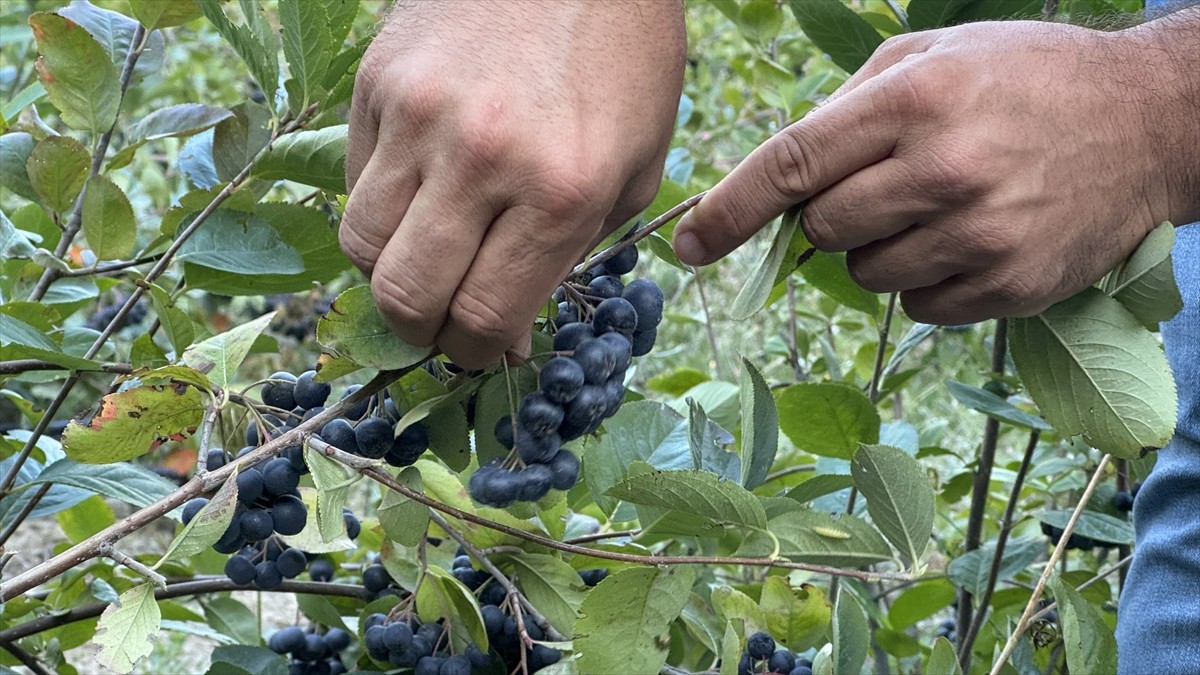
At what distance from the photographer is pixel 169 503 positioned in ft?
2.56

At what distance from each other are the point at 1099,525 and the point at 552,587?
2.94 ft

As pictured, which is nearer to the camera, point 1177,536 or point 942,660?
point 942,660

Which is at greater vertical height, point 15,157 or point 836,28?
point 836,28

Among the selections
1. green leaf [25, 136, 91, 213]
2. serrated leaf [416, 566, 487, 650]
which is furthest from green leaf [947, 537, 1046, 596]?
green leaf [25, 136, 91, 213]

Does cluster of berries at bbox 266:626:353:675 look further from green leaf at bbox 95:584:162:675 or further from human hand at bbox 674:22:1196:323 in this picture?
human hand at bbox 674:22:1196:323

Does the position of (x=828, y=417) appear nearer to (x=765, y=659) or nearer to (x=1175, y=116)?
(x=765, y=659)

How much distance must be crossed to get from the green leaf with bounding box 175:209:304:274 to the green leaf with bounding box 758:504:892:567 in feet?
1.87

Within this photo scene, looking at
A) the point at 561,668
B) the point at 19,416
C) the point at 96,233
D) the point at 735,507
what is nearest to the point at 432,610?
the point at 561,668

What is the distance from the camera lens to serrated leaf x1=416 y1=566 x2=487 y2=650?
3.40 feet

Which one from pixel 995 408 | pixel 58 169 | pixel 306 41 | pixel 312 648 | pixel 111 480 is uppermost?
pixel 306 41

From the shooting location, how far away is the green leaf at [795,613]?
115cm

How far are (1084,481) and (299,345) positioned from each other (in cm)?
290

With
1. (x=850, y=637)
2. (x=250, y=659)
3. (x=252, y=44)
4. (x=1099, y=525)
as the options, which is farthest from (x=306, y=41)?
(x=1099, y=525)

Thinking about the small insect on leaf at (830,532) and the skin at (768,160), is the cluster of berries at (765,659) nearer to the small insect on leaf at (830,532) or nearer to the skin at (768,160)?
the small insect on leaf at (830,532)
